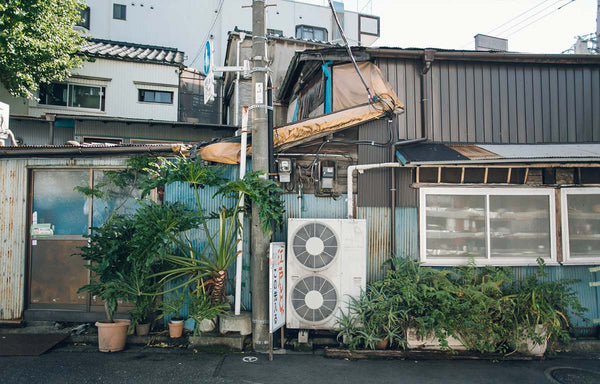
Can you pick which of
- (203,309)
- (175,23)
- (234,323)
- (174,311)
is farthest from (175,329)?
(175,23)

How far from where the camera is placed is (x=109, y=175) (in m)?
7.38

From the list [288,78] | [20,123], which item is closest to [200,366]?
[288,78]

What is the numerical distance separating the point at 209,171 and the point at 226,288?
224cm

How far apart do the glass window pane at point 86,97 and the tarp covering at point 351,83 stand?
12.7 metres

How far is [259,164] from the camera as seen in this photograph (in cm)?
656

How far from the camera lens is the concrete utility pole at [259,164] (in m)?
6.35

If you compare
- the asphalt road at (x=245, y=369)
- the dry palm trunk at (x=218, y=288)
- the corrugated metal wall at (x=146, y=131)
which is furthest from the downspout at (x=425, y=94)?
the corrugated metal wall at (x=146, y=131)

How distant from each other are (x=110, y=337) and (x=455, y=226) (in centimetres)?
650

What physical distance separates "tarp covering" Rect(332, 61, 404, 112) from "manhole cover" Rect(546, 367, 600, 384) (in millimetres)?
5390

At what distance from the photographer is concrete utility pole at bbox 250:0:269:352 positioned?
635cm

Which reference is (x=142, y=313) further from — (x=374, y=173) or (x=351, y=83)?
(x=351, y=83)

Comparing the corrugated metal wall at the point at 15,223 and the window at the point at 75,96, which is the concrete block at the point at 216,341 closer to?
the corrugated metal wall at the point at 15,223

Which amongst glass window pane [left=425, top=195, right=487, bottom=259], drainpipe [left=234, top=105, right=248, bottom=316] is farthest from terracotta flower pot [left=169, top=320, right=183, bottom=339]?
glass window pane [left=425, top=195, right=487, bottom=259]

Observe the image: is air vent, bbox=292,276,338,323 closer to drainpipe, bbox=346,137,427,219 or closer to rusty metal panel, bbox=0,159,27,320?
drainpipe, bbox=346,137,427,219
